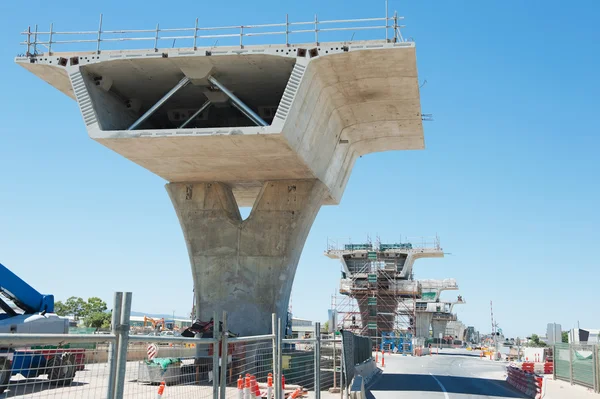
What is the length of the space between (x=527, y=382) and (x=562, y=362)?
423 centimetres

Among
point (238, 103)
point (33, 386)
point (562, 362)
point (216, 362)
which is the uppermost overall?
point (238, 103)

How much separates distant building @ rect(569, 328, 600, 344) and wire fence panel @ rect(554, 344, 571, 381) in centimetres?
378

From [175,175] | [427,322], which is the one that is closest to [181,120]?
[175,175]

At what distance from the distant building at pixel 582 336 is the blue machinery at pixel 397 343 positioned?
1762 cm

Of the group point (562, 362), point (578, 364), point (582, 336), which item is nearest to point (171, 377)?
point (578, 364)

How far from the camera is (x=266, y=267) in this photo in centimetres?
2595

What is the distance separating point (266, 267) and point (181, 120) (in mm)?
7376

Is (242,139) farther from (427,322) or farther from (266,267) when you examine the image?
(427,322)

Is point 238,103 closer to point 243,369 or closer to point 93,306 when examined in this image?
point 243,369

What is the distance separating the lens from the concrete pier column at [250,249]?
25719 mm

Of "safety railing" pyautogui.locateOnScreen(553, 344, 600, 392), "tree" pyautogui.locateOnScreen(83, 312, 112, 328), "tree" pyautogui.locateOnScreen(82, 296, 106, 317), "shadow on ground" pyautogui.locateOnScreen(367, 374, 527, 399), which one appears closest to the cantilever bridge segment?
"shadow on ground" pyautogui.locateOnScreen(367, 374, 527, 399)

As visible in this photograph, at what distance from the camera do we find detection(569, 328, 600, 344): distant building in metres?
34.5

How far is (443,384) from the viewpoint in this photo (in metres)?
24.7

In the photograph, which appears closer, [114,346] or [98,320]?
[114,346]
